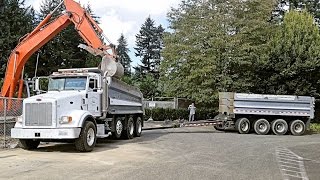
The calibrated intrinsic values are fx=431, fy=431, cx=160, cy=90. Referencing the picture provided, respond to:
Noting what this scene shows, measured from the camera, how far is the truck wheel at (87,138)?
1384 centimetres

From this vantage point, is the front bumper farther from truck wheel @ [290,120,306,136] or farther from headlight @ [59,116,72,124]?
truck wheel @ [290,120,306,136]

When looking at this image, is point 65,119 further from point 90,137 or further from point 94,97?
point 94,97

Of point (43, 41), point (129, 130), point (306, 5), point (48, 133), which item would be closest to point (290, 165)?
point (48, 133)

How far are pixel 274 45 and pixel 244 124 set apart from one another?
421 inches

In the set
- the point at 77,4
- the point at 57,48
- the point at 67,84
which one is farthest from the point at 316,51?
the point at 57,48

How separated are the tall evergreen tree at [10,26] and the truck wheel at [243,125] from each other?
2476 centimetres

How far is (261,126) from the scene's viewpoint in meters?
25.6

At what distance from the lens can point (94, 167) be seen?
10844mm

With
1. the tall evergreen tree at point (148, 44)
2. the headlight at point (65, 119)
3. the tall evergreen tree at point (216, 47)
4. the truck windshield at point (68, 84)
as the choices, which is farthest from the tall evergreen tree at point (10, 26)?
the tall evergreen tree at point (148, 44)

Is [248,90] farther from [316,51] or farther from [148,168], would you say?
[148,168]

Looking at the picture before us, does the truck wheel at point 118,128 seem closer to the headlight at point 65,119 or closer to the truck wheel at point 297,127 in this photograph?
the headlight at point 65,119

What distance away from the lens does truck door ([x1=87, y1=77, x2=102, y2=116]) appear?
1540 centimetres

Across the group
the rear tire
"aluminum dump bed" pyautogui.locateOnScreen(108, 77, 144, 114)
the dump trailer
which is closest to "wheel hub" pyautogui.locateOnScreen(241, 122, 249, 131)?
the dump trailer

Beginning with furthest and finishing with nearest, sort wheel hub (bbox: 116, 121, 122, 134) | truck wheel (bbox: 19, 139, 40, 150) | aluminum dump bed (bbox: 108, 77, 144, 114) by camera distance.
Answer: wheel hub (bbox: 116, 121, 122, 134)
aluminum dump bed (bbox: 108, 77, 144, 114)
truck wheel (bbox: 19, 139, 40, 150)
